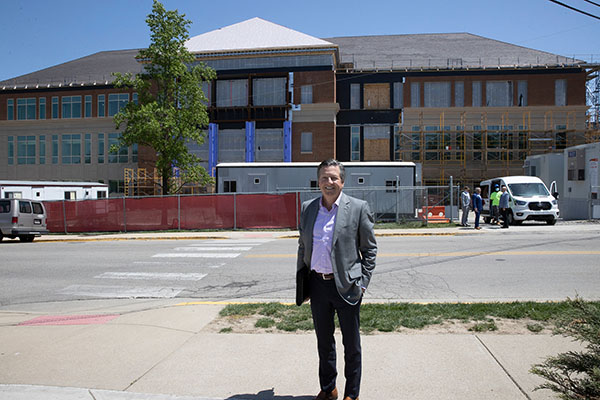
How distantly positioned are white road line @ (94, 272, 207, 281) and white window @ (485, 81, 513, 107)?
42232 mm

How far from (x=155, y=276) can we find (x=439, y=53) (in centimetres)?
4487

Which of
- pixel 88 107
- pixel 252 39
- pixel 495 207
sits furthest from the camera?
pixel 88 107

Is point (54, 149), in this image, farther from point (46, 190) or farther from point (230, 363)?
point (230, 363)

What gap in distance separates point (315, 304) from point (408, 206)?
21.1 m

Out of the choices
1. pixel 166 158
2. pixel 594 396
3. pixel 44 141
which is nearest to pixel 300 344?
pixel 594 396

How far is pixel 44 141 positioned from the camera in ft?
161

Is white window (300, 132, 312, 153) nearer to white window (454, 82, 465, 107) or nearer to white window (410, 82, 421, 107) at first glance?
white window (410, 82, 421, 107)

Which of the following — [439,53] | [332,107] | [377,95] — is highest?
[439,53]

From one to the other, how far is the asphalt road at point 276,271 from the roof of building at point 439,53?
34.3 meters

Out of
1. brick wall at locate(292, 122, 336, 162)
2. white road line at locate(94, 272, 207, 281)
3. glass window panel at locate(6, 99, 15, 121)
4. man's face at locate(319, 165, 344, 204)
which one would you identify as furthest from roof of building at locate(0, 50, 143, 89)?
man's face at locate(319, 165, 344, 204)

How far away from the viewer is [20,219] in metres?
19.8

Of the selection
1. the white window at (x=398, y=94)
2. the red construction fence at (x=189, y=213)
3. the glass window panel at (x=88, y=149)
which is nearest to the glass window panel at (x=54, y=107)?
the glass window panel at (x=88, y=149)

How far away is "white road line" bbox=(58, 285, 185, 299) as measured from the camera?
8842mm

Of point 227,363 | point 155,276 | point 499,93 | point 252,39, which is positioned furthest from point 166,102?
point 499,93
